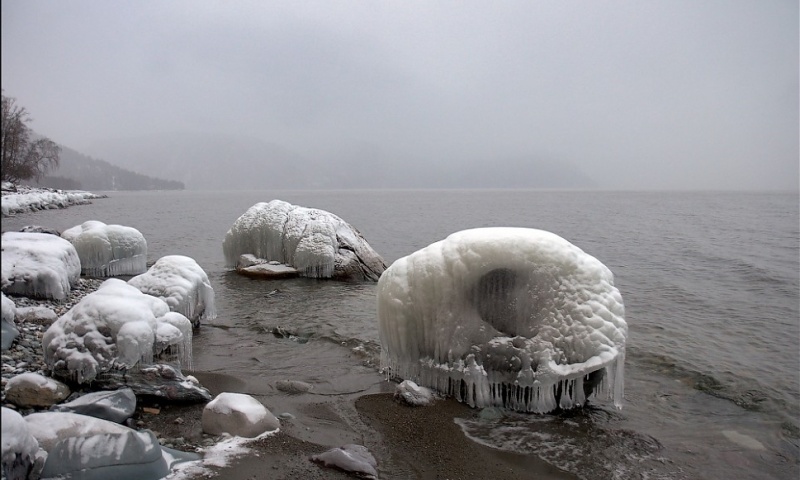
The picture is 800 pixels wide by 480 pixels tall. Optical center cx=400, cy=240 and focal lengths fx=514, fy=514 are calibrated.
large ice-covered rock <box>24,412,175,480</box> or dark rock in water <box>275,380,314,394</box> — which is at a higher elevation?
large ice-covered rock <box>24,412,175,480</box>

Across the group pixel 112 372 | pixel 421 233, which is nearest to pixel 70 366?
pixel 112 372

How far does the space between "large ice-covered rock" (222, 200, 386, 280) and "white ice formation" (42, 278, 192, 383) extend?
10.0 m

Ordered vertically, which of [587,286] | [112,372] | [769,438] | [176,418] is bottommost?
[769,438]

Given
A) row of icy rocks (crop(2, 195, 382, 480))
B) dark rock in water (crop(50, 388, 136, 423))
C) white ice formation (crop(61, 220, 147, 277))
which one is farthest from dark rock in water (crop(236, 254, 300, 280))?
dark rock in water (crop(50, 388, 136, 423))

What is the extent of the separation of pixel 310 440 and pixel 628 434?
4447 millimetres

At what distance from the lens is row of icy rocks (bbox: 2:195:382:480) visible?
15.4 feet

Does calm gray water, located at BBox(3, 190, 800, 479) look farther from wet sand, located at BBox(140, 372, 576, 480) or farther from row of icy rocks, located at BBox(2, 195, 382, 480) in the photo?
row of icy rocks, located at BBox(2, 195, 382, 480)

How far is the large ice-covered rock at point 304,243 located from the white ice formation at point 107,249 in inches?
130

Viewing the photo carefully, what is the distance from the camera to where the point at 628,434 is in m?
7.29

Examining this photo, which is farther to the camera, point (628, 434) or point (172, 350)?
point (172, 350)

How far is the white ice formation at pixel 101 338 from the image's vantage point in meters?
6.76

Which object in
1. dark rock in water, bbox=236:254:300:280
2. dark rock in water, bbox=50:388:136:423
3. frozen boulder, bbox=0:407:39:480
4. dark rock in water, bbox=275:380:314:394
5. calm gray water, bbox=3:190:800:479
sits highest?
frozen boulder, bbox=0:407:39:480

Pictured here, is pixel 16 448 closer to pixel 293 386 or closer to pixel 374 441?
pixel 374 441

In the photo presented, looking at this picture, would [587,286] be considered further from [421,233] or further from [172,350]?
[421,233]
